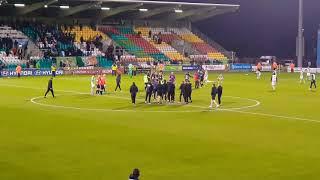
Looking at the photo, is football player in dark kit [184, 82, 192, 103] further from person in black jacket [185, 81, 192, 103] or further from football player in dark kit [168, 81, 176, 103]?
football player in dark kit [168, 81, 176, 103]

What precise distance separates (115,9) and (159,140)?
60.2 meters

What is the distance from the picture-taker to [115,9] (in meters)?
79.6

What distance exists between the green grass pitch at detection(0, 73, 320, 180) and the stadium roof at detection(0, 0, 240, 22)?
127ft

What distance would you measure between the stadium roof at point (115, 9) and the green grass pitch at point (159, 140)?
38.6m

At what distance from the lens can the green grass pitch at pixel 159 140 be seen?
52.7 feet

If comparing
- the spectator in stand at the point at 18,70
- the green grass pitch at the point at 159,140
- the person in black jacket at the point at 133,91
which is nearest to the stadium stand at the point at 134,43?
the spectator in stand at the point at 18,70

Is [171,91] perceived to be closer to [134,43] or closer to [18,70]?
[18,70]

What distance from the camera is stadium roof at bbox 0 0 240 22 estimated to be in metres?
72.9

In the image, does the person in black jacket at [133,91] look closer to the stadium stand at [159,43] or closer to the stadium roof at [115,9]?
the stadium roof at [115,9]

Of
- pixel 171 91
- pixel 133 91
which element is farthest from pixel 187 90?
pixel 133 91

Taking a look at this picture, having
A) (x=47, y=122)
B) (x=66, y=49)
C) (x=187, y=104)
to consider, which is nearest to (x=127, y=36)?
(x=66, y=49)

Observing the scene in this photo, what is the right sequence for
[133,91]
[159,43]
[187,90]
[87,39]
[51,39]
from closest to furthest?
[133,91]
[187,90]
[51,39]
[87,39]
[159,43]

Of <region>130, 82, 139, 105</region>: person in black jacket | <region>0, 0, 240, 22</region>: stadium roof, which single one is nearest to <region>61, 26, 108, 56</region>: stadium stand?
<region>0, 0, 240, 22</region>: stadium roof

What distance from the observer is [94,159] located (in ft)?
57.7
